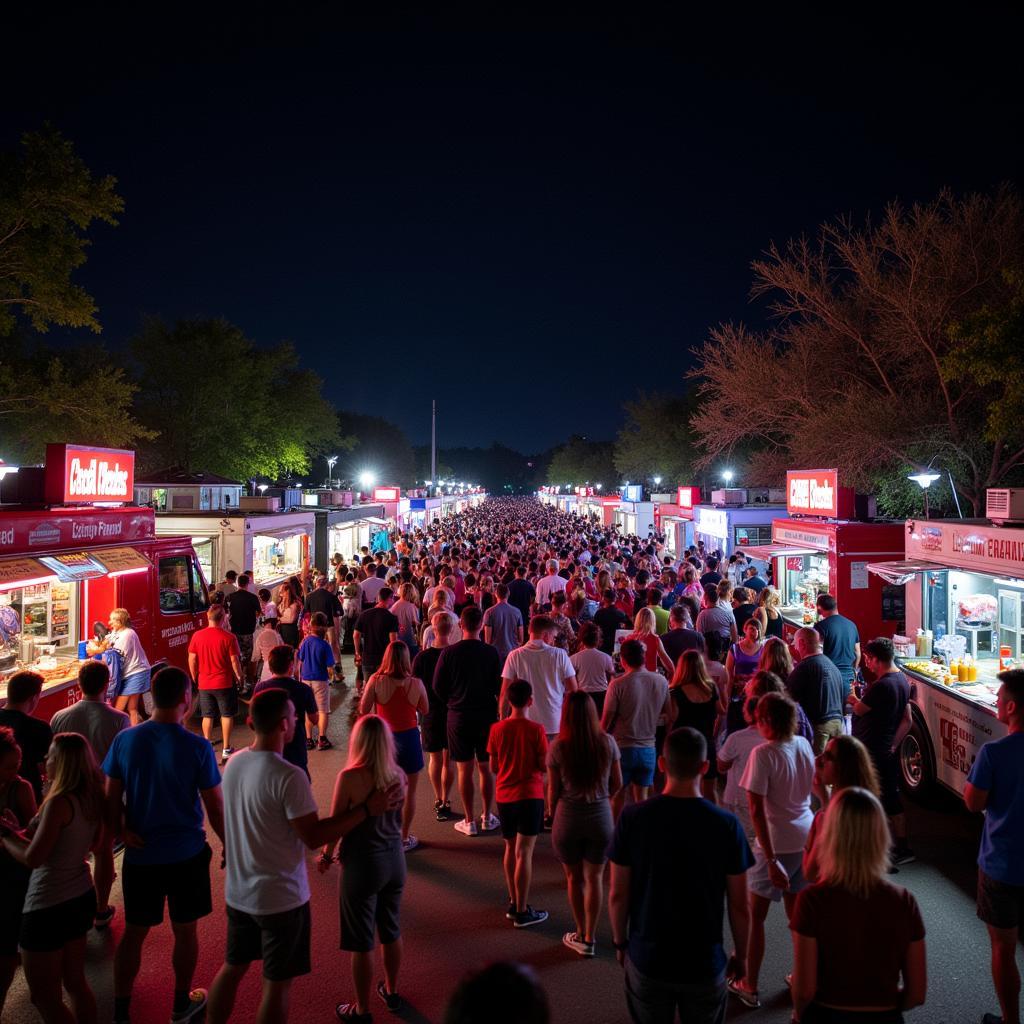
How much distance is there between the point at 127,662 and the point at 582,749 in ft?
18.1

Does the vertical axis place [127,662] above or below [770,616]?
below

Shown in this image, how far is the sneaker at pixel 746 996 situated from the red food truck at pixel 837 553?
8039mm

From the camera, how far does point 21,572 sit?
686cm

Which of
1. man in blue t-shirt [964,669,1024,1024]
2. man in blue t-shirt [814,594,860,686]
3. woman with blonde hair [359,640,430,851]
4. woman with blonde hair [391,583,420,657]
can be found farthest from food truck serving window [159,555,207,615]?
man in blue t-shirt [964,669,1024,1024]

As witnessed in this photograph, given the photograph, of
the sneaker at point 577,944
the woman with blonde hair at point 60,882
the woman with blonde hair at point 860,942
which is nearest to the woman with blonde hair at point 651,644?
the sneaker at point 577,944

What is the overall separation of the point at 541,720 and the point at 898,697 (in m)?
2.89

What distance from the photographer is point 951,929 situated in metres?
4.89

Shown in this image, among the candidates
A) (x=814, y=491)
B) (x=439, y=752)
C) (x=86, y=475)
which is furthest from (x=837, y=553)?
(x=86, y=475)

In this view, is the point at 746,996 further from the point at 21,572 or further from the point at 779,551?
the point at 779,551

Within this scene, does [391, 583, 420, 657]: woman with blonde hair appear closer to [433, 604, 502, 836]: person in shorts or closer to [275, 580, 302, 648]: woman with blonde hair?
[275, 580, 302, 648]: woman with blonde hair

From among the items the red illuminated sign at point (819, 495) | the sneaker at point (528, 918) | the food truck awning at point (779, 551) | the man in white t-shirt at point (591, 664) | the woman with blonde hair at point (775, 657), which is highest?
the red illuminated sign at point (819, 495)

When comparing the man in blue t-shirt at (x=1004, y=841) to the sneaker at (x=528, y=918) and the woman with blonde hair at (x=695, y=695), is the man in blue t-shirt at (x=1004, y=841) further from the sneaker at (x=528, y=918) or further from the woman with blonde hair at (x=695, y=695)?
the sneaker at (x=528, y=918)

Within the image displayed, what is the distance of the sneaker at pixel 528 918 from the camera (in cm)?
490

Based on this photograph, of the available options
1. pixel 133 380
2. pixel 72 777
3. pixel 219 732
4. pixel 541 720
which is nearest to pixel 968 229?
pixel 541 720
